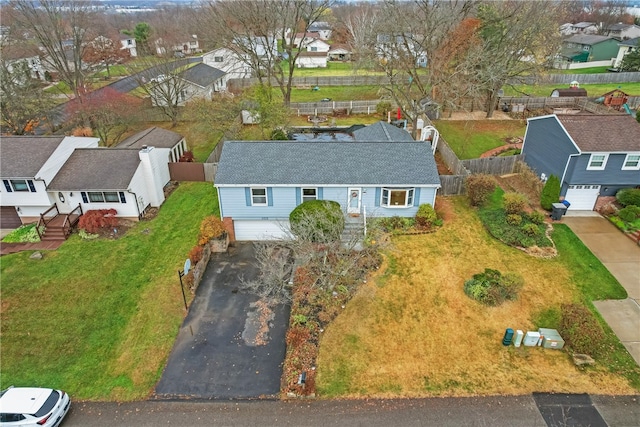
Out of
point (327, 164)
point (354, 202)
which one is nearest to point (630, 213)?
point (354, 202)

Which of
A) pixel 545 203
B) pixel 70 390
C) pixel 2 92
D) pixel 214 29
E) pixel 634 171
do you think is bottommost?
pixel 70 390

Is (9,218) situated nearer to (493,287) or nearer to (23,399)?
(23,399)

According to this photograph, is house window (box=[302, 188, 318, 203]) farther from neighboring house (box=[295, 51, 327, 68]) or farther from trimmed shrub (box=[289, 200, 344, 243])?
neighboring house (box=[295, 51, 327, 68])

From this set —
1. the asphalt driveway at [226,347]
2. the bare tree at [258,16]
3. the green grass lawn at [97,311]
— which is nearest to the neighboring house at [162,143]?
the green grass lawn at [97,311]

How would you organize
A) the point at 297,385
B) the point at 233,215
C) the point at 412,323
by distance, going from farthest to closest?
the point at 233,215
the point at 412,323
the point at 297,385

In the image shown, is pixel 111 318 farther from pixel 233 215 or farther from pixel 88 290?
pixel 233 215

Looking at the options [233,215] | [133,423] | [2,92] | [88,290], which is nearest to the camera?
[133,423]

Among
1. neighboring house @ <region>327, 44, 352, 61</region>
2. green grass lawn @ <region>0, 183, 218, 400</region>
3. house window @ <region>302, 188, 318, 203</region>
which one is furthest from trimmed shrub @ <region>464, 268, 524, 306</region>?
neighboring house @ <region>327, 44, 352, 61</region>

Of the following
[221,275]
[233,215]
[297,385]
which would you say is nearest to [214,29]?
[233,215]
